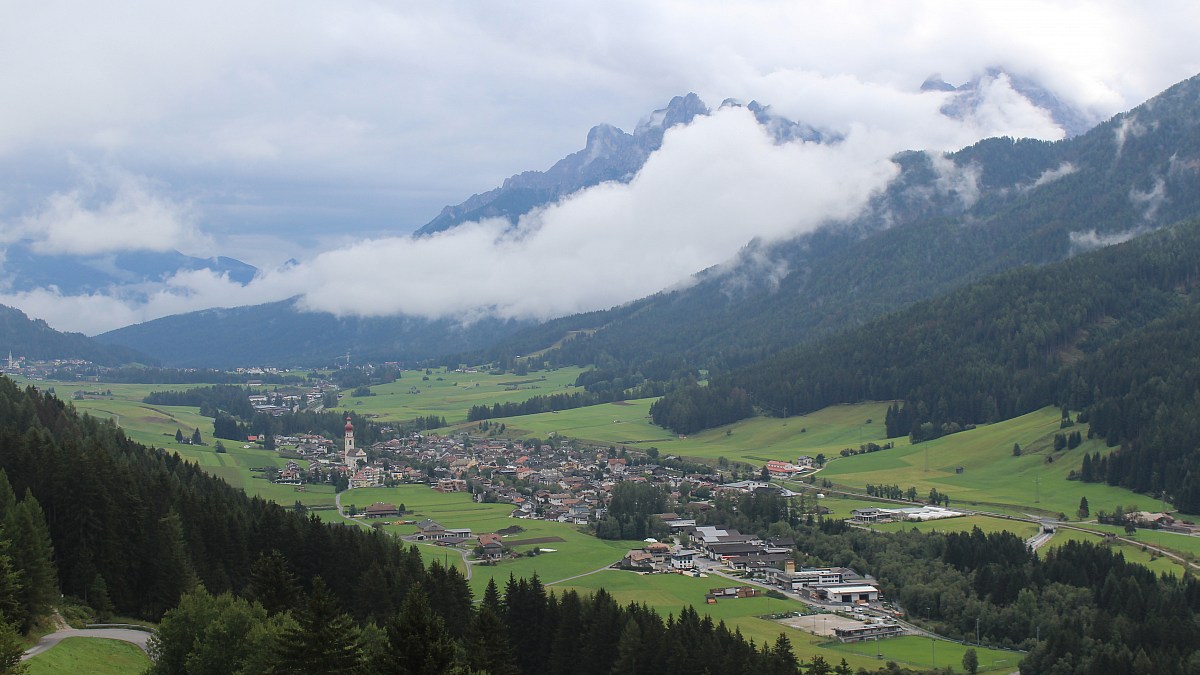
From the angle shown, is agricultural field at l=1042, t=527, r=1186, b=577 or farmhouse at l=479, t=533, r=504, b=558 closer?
agricultural field at l=1042, t=527, r=1186, b=577

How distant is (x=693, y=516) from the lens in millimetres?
112812

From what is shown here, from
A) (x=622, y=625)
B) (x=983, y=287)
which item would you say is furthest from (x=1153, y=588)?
(x=983, y=287)

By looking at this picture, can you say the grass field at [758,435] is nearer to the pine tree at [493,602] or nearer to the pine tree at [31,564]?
the pine tree at [493,602]

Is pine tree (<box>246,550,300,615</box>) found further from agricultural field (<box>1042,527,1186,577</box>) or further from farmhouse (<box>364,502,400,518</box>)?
farmhouse (<box>364,502,400,518</box>)

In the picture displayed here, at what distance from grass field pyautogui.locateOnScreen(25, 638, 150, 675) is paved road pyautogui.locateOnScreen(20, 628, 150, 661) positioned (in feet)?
1.24

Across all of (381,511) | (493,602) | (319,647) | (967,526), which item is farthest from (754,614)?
(381,511)

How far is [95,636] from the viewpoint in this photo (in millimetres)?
43656

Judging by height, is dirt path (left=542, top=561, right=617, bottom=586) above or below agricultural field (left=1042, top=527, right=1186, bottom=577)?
below

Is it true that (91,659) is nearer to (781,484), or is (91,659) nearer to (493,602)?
(493,602)

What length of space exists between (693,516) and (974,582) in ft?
121

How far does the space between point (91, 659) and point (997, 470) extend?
106659mm

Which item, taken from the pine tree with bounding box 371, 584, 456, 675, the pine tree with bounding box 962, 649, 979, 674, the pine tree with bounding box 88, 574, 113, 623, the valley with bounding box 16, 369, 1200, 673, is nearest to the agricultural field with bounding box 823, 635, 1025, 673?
the valley with bounding box 16, 369, 1200, 673

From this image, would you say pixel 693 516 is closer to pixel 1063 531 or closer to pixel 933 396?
pixel 1063 531

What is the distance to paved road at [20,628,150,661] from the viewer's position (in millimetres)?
40175
